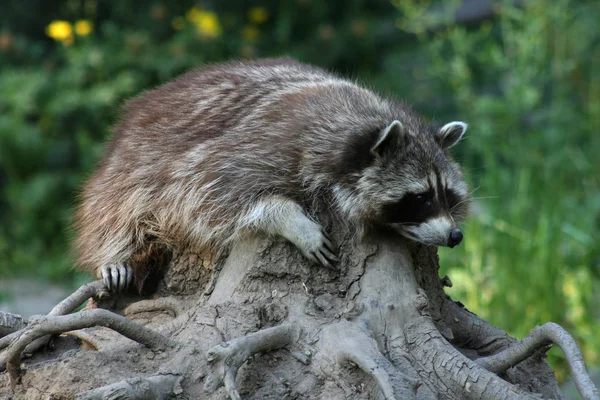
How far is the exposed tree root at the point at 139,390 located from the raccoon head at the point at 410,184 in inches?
41.0

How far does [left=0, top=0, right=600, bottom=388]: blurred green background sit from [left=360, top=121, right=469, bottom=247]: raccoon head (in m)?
2.16

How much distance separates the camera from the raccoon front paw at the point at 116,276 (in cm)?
338

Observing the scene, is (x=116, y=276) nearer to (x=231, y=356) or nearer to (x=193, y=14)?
(x=231, y=356)

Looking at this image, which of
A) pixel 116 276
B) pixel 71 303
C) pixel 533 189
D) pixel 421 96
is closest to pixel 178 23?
pixel 421 96

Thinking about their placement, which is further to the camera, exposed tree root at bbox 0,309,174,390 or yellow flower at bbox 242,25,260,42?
yellow flower at bbox 242,25,260,42

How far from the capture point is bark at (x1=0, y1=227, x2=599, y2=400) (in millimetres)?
2572

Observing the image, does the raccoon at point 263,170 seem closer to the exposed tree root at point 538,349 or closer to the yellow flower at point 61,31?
the exposed tree root at point 538,349

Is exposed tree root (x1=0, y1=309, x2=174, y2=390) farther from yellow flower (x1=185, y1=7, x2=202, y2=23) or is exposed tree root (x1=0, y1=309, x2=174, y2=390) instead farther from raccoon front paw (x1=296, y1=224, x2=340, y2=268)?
yellow flower (x1=185, y1=7, x2=202, y2=23)

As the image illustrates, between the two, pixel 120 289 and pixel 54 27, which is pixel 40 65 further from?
pixel 120 289

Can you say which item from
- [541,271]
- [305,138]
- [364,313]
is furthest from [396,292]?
[541,271]

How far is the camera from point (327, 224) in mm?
3162

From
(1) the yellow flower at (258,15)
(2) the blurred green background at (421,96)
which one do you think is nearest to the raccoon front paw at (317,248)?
(2) the blurred green background at (421,96)

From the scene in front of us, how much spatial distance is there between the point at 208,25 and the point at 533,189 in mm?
3413

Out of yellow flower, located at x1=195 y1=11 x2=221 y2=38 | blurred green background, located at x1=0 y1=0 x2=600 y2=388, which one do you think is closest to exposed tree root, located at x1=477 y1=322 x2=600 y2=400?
blurred green background, located at x1=0 y1=0 x2=600 y2=388
